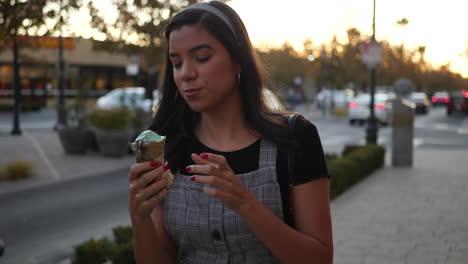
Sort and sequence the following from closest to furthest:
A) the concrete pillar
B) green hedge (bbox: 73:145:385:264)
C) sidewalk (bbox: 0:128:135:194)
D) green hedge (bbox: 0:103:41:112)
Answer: green hedge (bbox: 73:145:385:264) → sidewalk (bbox: 0:128:135:194) → the concrete pillar → green hedge (bbox: 0:103:41:112)

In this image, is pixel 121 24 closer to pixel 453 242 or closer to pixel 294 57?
pixel 453 242

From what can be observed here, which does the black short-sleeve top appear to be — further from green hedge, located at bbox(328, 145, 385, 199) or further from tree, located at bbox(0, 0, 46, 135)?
green hedge, located at bbox(328, 145, 385, 199)

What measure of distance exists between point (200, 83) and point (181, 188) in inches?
14.9

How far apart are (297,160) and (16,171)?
36.6 ft

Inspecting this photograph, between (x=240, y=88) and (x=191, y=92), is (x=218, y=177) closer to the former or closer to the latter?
(x=191, y=92)

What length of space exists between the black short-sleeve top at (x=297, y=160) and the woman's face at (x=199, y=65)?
20cm

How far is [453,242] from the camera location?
6465mm

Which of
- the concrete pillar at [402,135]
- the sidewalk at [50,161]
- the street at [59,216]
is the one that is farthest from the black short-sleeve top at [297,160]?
the concrete pillar at [402,135]

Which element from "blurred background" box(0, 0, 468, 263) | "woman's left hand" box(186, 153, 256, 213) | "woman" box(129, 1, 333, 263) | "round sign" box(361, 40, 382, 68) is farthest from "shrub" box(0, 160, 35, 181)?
"woman's left hand" box(186, 153, 256, 213)

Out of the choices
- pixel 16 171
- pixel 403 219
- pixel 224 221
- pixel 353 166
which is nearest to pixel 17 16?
pixel 403 219

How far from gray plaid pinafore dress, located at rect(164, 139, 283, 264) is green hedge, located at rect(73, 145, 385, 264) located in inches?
105

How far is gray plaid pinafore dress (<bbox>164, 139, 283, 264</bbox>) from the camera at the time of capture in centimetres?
204

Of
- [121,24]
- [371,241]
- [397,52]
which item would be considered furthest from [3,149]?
[397,52]

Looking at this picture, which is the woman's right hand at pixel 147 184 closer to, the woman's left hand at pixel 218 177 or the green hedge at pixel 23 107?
the woman's left hand at pixel 218 177
